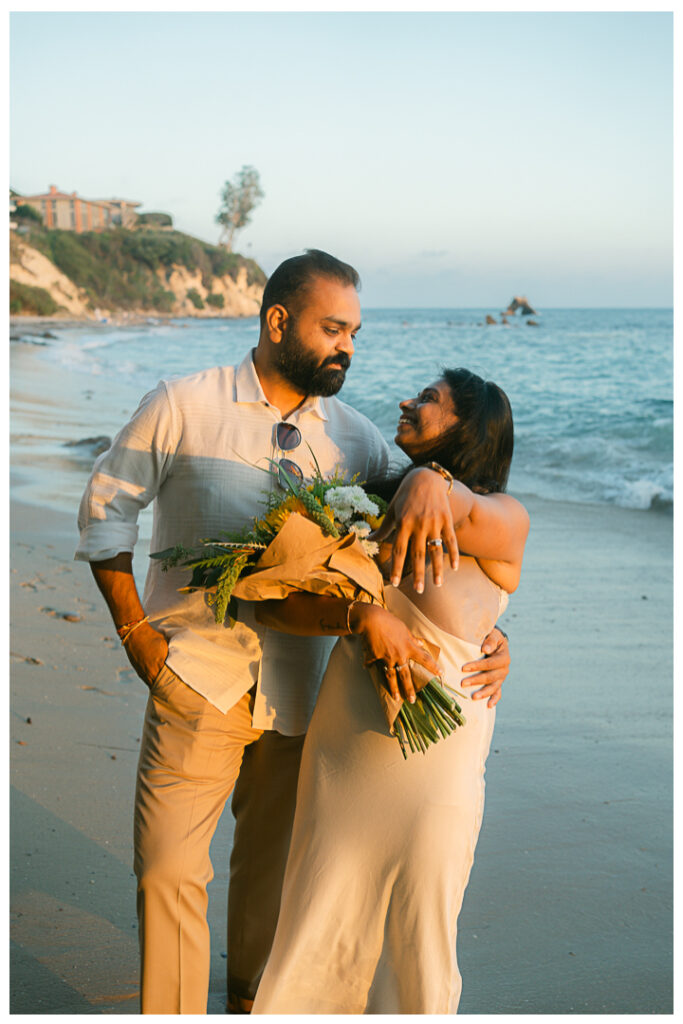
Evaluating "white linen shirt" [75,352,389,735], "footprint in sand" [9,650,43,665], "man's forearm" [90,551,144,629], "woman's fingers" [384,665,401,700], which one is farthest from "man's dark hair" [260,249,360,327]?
"footprint in sand" [9,650,43,665]

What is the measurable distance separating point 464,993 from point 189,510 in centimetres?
192

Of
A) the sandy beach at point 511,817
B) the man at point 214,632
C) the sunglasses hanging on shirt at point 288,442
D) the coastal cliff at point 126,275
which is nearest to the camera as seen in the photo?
the man at point 214,632

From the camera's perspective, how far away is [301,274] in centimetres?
315

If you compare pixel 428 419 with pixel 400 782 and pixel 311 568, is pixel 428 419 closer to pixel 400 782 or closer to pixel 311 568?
pixel 311 568

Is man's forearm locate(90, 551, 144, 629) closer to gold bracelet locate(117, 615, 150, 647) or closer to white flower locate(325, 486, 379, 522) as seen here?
gold bracelet locate(117, 615, 150, 647)

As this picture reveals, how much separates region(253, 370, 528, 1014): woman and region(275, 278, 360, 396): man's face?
0.42m

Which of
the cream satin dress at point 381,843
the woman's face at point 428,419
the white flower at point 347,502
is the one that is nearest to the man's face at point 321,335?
the woman's face at point 428,419

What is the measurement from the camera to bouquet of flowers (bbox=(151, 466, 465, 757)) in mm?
2631

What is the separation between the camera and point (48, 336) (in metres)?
38.4

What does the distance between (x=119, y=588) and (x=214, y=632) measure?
0.33 metres

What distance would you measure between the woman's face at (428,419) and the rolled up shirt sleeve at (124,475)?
0.77 meters

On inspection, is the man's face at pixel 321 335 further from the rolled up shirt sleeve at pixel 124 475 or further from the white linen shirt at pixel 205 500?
the rolled up shirt sleeve at pixel 124 475

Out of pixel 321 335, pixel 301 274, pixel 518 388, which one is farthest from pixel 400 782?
pixel 518 388

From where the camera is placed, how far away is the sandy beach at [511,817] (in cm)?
352
